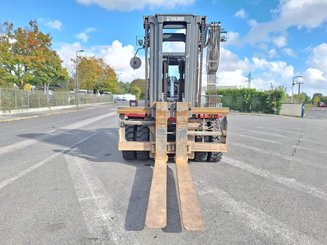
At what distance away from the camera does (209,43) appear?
5785 mm

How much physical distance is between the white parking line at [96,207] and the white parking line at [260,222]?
1.64 metres

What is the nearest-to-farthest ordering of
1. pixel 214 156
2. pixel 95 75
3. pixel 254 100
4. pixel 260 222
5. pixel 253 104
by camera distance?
pixel 260 222 < pixel 214 156 < pixel 254 100 < pixel 253 104 < pixel 95 75

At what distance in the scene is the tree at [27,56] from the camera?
82.8ft

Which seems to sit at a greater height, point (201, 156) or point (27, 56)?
point (27, 56)

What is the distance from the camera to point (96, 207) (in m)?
3.85

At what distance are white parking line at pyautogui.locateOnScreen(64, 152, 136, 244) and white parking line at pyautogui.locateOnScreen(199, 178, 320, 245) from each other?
164 centimetres

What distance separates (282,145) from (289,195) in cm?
545

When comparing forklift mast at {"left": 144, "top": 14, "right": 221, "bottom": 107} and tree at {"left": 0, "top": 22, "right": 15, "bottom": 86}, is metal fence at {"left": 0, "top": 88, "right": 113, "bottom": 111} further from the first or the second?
forklift mast at {"left": 144, "top": 14, "right": 221, "bottom": 107}

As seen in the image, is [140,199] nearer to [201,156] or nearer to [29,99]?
[201,156]

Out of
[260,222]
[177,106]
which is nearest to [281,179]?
[260,222]

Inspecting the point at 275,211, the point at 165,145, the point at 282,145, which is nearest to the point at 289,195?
the point at 275,211

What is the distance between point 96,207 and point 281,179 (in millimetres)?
3890

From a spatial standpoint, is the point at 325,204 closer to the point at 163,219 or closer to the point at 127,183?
the point at 163,219

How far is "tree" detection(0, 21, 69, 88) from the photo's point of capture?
82.8 feet
